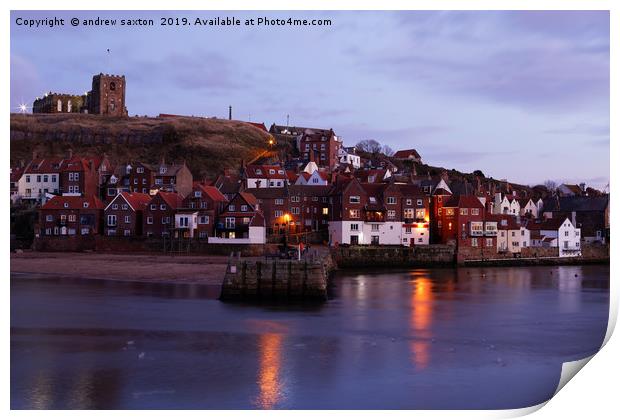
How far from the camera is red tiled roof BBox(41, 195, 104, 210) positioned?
35.1 m

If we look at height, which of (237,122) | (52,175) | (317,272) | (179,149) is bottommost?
(317,272)

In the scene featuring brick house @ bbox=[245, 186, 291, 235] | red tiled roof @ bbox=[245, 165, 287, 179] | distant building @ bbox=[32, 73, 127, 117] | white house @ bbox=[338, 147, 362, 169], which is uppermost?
distant building @ bbox=[32, 73, 127, 117]

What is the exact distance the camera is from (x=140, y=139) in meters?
59.8

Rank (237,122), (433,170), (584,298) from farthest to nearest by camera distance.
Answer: (237,122)
(433,170)
(584,298)

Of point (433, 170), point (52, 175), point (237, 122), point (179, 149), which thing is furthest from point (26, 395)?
point (237, 122)

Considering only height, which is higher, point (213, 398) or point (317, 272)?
point (317, 272)

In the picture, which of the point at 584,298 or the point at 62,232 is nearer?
the point at 584,298

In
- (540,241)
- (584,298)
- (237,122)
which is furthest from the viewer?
(237,122)

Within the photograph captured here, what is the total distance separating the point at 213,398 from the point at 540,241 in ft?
108

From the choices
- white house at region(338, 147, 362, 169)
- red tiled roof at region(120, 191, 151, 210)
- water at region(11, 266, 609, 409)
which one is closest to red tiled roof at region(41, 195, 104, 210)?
red tiled roof at region(120, 191, 151, 210)

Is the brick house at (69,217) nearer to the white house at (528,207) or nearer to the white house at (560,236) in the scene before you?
the white house at (560,236)

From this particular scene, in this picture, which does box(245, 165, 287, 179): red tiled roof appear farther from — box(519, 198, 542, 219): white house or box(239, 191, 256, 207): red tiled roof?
Result: box(519, 198, 542, 219): white house
